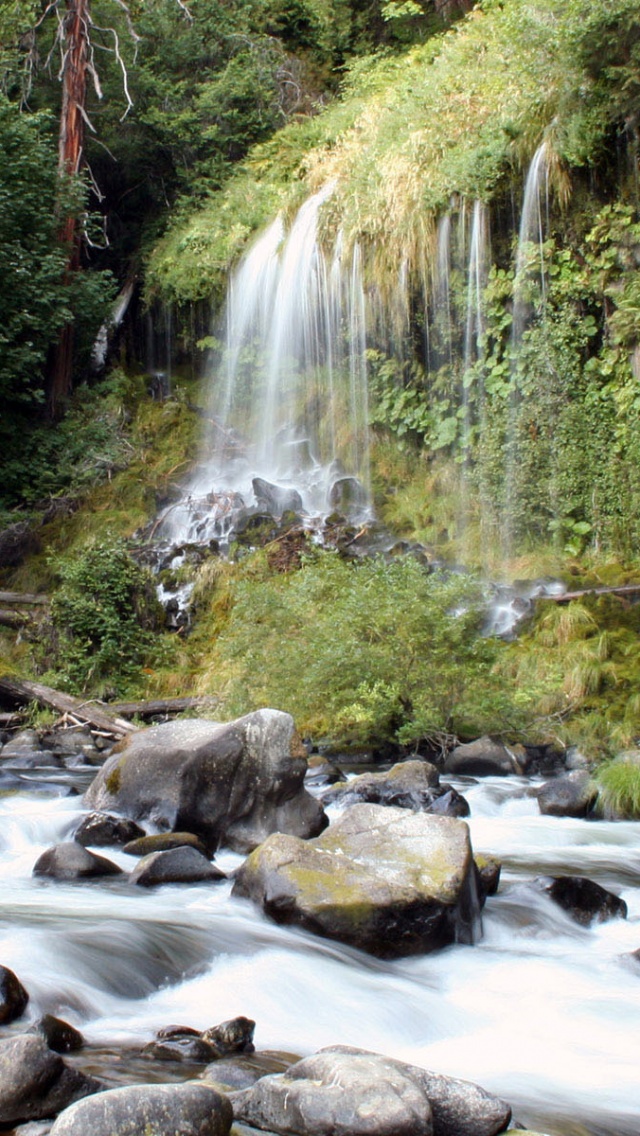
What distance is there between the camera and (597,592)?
10.6m

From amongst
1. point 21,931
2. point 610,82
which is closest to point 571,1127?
point 21,931

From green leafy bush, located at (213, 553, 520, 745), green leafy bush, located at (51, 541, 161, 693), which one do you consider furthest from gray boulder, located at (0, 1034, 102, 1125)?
green leafy bush, located at (51, 541, 161, 693)

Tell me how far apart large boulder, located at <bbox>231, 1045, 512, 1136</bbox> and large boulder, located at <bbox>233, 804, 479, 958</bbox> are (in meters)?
1.44

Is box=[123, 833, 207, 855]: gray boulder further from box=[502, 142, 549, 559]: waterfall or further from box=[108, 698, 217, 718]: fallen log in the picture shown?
box=[502, 142, 549, 559]: waterfall

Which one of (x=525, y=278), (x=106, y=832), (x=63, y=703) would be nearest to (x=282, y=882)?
(x=106, y=832)

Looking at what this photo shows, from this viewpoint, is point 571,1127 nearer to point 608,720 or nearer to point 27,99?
point 608,720

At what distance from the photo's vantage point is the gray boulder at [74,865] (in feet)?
17.8

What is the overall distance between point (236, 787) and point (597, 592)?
5619 mm

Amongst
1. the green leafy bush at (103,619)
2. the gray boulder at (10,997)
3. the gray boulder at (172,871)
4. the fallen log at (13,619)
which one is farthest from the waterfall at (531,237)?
the gray boulder at (10,997)

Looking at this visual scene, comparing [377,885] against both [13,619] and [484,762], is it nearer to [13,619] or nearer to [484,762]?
[484,762]

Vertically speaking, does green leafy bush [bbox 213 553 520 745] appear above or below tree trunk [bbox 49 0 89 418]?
below

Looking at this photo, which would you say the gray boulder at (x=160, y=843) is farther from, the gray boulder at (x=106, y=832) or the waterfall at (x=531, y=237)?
the waterfall at (x=531, y=237)

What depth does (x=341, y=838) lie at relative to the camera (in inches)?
205

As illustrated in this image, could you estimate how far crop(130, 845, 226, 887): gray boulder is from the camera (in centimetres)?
538
